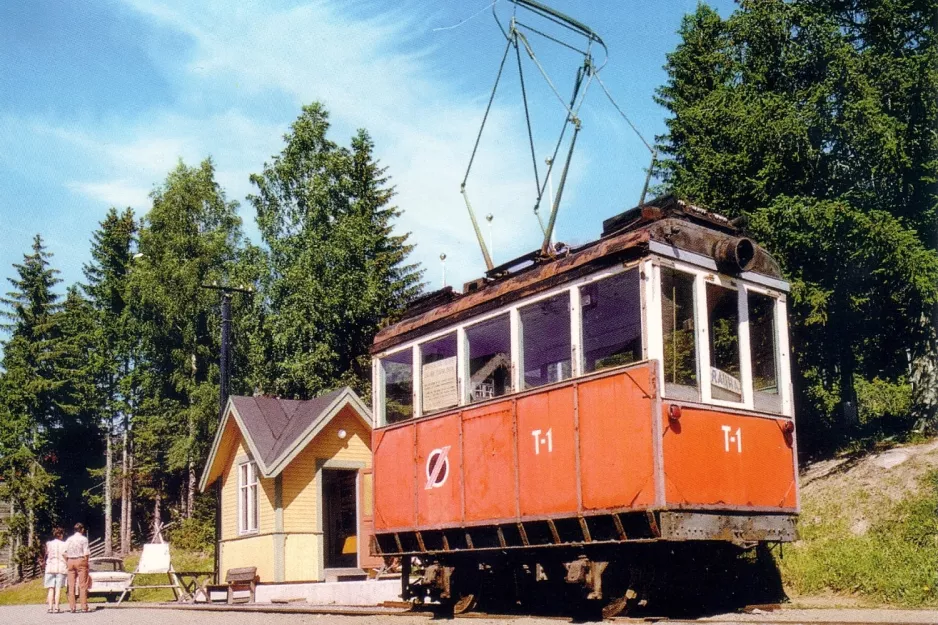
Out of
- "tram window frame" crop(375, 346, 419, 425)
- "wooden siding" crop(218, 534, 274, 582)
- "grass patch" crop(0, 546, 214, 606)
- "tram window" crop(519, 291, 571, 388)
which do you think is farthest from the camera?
"grass patch" crop(0, 546, 214, 606)

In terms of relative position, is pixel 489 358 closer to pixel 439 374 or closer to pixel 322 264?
pixel 439 374

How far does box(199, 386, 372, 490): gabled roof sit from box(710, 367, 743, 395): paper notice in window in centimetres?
1402

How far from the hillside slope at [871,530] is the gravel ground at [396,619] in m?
1.36

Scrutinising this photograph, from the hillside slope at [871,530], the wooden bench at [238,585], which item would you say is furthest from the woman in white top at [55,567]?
the hillside slope at [871,530]

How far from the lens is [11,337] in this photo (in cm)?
5522

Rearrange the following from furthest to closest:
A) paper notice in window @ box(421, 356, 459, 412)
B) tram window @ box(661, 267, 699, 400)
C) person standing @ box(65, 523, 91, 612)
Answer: person standing @ box(65, 523, 91, 612), paper notice in window @ box(421, 356, 459, 412), tram window @ box(661, 267, 699, 400)

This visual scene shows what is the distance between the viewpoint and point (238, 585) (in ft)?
71.6

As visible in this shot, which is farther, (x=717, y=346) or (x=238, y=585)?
(x=238, y=585)

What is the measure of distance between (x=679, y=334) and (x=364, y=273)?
3134 centimetres

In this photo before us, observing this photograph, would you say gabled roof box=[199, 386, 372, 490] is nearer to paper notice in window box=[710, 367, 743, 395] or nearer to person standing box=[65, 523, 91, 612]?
person standing box=[65, 523, 91, 612]

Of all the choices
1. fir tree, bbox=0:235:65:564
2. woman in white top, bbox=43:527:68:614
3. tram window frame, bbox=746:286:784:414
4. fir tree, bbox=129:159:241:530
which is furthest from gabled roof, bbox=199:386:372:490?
fir tree, bbox=0:235:65:564

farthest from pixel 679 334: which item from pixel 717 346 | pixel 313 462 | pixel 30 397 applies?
pixel 30 397

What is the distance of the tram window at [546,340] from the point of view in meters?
10.7

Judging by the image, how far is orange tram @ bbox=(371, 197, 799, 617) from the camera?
31.3 ft
